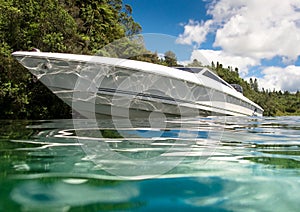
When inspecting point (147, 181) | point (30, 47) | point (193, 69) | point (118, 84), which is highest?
point (30, 47)

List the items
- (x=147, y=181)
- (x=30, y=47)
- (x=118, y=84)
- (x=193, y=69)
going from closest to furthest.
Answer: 1. (x=147, y=181)
2. (x=118, y=84)
3. (x=193, y=69)
4. (x=30, y=47)

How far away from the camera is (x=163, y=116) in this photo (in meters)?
6.79

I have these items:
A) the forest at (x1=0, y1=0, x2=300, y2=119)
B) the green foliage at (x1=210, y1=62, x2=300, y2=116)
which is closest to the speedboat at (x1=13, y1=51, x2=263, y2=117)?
the forest at (x1=0, y1=0, x2=300, y2=119)

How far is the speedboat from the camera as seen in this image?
226 inches

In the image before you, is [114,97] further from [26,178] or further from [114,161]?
[26,178]

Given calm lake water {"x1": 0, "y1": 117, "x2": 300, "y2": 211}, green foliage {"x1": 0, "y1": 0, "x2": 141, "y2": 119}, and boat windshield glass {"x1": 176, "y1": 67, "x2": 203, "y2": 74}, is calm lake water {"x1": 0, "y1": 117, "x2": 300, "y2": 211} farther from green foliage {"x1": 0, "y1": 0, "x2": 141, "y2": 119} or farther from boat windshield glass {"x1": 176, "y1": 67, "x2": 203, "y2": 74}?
green foliage {"x1": 0, "y1": 0, "x2": 141, "y2": 119}

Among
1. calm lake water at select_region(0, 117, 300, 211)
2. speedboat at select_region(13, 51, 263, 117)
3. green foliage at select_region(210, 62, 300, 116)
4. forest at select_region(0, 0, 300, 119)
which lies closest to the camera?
calm lake water at select_region(0, 117, 300, 211)

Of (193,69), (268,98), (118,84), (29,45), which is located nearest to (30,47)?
(29,45)

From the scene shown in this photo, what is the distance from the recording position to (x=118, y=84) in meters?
5.98

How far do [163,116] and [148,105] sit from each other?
0.62m

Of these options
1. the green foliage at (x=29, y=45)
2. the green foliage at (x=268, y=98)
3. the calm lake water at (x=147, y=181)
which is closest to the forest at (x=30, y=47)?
the green foliage at (x=29, y=45)

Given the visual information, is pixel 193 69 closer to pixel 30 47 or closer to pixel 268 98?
pixel 30 47

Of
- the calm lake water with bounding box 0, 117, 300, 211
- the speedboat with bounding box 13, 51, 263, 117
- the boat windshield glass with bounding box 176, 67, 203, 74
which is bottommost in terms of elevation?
the calm lake water with bounding box 0, 117, 300, 211

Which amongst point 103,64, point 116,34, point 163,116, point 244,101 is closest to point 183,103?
point 163,116
